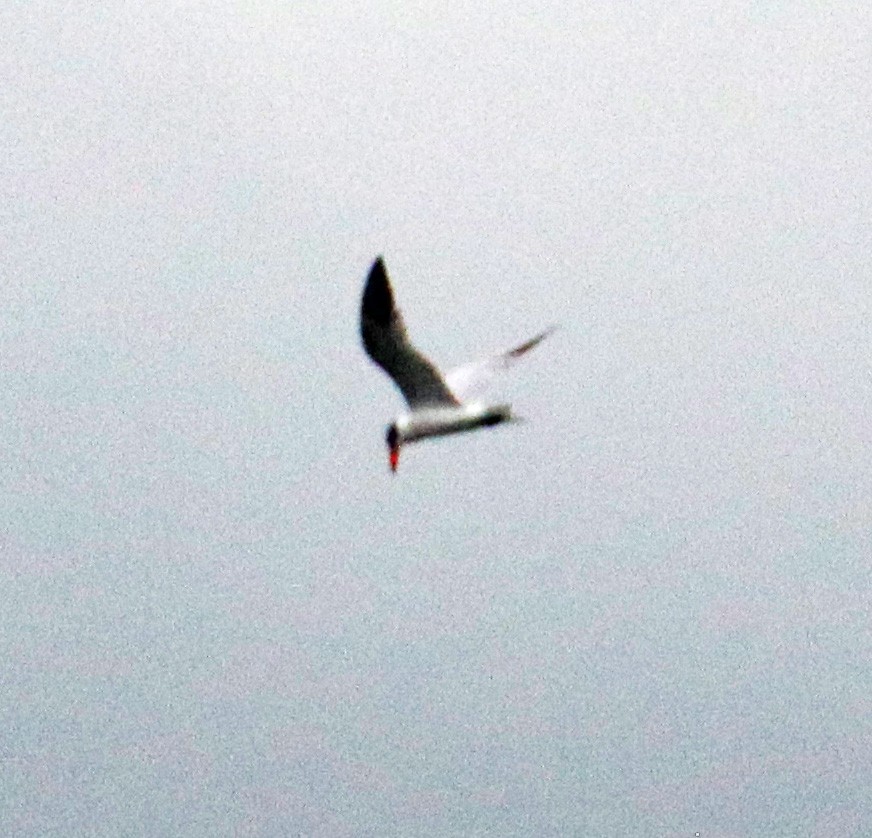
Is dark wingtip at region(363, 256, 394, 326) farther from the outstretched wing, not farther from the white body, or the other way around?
the white body

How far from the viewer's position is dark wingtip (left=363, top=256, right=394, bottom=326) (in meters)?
33.5

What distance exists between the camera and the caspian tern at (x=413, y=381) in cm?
3438

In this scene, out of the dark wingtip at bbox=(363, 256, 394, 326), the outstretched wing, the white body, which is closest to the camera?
the dark wingtip at bbox=(363, 256, 394, 326)

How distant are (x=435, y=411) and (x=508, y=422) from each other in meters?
1.95

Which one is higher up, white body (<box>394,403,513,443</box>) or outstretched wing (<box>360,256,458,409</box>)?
outstretched wing (<box>360,256,458,409</box>)

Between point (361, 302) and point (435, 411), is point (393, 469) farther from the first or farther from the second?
point (361, 302)

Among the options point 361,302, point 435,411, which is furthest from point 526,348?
point 361,302

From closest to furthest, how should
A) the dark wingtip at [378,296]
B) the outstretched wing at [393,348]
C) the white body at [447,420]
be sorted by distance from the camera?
the dark wingtip at [378,296] → the outstretched wing at [393,348] → the white body at [447,420]

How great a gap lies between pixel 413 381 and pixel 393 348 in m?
1.09

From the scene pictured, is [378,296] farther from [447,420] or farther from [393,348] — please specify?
[447,420]

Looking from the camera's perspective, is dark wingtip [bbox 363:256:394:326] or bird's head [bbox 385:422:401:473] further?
bird's head [bbox 385:422:401:473]

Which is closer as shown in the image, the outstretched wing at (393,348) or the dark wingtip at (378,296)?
the dark wingtip at (378,296)

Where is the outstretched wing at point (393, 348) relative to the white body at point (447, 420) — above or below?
above

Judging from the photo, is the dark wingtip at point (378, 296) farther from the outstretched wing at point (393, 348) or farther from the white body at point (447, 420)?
the white body at point (447, 420)
